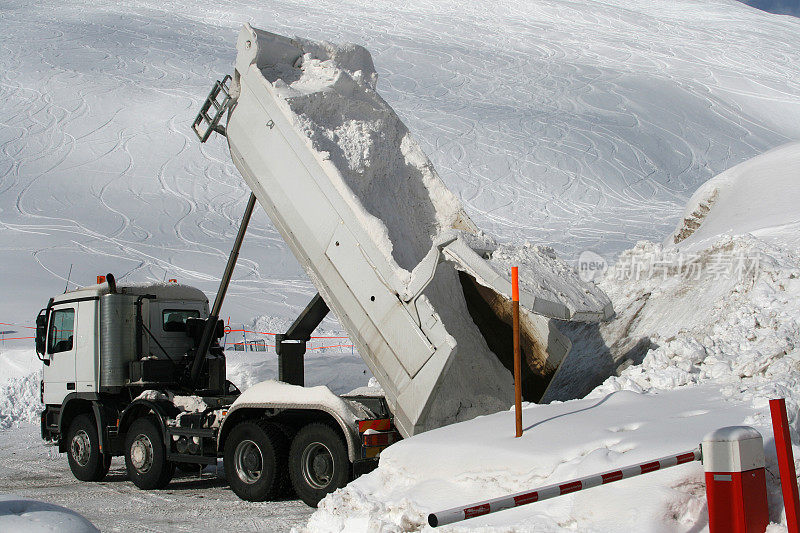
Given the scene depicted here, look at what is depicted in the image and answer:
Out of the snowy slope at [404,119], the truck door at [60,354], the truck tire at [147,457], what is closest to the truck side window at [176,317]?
the truck door at [60,354]

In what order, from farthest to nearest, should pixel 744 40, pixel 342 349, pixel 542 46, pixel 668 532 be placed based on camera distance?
1. pixel 744 40
2. pixel 542 46
3. pixel 342 349
4. pixel 668 532

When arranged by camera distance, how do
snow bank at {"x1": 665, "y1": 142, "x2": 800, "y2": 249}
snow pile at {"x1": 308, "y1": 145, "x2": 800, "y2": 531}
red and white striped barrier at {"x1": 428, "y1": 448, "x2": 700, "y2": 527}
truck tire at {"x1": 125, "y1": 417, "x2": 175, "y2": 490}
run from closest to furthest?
red and white striped barrier at {"x1": 428, "y1": 448, "x2": 700, "y2": 527}
snow pile at {"x1": 308, "y1": 145, "x2": 800, "y2": 531}
truck tire at {"x1": 125, "y1": 417, "x2": 175, "y2": 490}
snow bank at {"x1": 665, "y1": 142, "x2": 800, "y2": 249}

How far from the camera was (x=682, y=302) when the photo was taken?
29.5 feet

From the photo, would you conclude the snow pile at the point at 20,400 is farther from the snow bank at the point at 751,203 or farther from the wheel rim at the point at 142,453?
the snow bank at the point at 751,203

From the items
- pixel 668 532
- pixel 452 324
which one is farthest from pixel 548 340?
pixel 668 532

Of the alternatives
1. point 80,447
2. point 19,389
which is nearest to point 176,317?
point 80,447

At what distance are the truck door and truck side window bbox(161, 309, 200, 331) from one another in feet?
3.62

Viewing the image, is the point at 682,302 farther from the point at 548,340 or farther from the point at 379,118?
the point at 379,118

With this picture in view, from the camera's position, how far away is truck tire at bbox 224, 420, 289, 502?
7871 millimetres

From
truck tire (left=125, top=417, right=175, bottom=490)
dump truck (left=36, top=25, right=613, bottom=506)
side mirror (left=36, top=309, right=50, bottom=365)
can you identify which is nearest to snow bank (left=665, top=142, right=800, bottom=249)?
dump truck (left=36, top=25, right=613, bottom=506)

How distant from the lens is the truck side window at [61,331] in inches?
407

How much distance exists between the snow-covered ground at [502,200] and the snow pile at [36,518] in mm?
2349

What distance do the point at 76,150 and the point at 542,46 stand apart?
45854 millimetres

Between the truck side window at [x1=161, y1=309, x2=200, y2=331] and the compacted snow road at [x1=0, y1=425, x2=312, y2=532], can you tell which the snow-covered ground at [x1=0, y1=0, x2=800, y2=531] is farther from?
the truck side window at [x1=161, y1=309, x2=200, y2=331]
